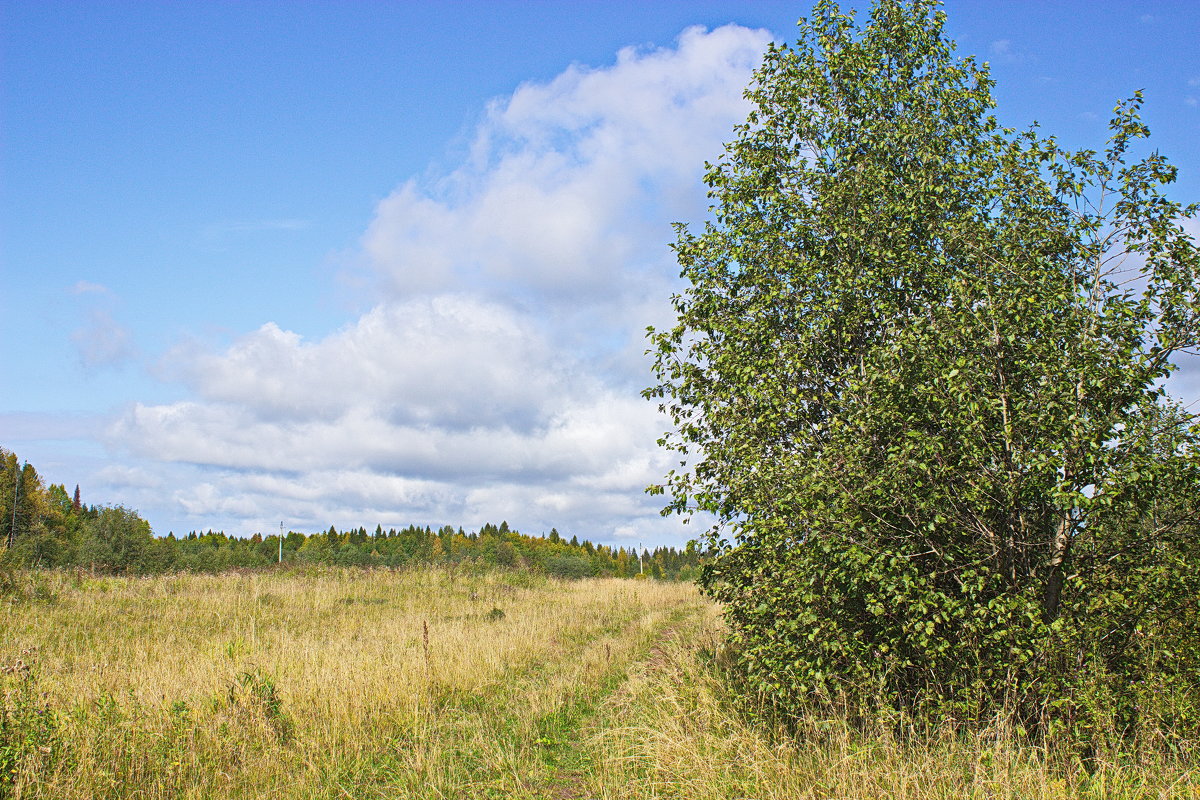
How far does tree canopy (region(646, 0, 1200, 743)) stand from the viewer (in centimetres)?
628

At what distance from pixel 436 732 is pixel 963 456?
23.2ft

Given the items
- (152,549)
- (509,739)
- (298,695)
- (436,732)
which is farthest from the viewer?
(152,549)

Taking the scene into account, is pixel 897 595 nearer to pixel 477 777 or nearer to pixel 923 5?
pixel 477 777

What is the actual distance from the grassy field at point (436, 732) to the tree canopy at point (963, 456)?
0.89 metres

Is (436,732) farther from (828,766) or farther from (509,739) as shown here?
(828,766)

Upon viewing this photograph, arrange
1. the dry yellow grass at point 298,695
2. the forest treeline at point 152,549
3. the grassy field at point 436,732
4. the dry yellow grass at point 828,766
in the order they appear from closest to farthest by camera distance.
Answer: the dry yellow grass at point 828,766 → the grassy field at point 436,732 → the dry yellow grass at point 298,695 → the forest treeline at point 152,549

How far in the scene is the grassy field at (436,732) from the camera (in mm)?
6004

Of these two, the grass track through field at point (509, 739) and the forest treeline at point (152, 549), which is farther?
the forest treeline at point (152, 549)

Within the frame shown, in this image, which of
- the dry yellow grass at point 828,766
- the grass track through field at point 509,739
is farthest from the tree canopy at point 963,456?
the grass track through field at point 509,739

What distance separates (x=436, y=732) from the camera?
861cm

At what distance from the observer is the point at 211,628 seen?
16391 mm

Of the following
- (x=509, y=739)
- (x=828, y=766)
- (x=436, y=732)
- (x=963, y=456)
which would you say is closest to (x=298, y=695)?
(x=436, y=732)

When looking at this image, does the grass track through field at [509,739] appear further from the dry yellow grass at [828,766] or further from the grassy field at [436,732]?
the dry yellow grass at [828,766]

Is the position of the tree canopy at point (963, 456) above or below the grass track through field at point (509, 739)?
above
